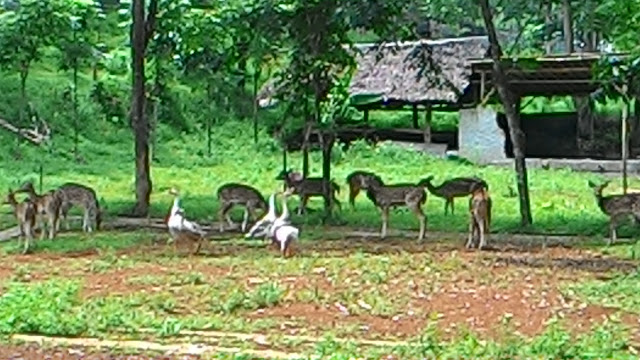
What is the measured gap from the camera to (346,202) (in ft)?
81.4

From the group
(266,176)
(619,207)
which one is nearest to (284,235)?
(619,207)

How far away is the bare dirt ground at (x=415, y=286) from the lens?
1148 centimetres

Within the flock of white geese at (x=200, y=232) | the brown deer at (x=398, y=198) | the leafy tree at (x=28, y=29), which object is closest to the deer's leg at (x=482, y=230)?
the brown deer at (x=398, y=198)

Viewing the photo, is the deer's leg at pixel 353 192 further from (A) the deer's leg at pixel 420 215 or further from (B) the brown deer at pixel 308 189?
(A) the deer's leg at pixel 420 215

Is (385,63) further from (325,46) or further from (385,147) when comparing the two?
(325,46)

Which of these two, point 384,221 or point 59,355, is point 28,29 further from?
point 59,355

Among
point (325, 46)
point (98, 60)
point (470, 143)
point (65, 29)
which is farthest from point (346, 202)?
point (98, 60)

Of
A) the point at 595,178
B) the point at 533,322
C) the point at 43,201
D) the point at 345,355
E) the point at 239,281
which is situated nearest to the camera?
the point at 345,355

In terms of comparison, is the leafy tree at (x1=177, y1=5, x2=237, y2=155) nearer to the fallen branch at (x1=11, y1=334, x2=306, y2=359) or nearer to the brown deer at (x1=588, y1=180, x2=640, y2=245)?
the brown deer at (x1=588, y1=180, x2=640, y2=245)

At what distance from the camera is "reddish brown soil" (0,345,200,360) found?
32.9 feet

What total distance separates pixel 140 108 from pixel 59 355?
12001 mm

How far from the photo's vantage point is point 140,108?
21.9 m

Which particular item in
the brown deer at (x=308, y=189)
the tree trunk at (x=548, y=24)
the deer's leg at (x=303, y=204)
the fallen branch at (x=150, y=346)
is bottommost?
the fallen branch at (x=150, y=346)

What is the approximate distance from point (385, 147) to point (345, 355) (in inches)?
1060
